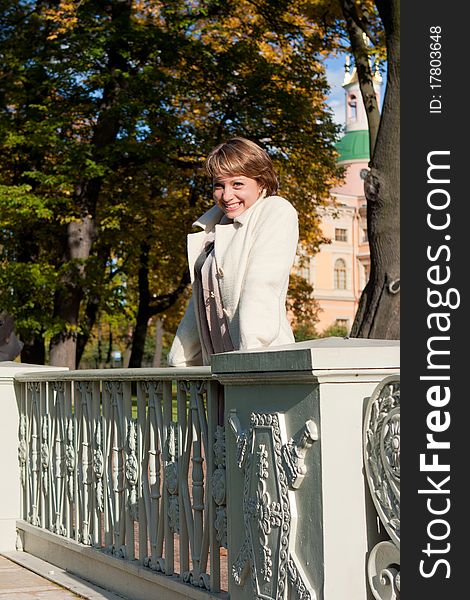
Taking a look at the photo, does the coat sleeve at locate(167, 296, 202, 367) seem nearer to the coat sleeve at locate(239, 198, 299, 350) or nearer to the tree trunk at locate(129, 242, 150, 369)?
the coat sleeve at locate(239, 198, 299, 350)

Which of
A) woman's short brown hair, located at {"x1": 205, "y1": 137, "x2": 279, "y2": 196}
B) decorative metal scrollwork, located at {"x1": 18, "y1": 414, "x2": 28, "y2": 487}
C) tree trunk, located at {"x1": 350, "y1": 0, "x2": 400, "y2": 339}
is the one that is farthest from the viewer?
tree trunk, located at {"x1": 350, "y1": 0, "x2": 400, "y2": 339}

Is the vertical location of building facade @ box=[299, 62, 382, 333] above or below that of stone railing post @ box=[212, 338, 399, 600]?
above

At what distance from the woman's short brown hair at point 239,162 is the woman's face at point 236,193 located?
2cm

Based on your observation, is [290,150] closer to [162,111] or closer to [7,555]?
[162,111]

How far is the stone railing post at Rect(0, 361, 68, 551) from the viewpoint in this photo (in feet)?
24.5

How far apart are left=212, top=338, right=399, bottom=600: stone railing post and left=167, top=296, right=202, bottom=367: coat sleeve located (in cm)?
109

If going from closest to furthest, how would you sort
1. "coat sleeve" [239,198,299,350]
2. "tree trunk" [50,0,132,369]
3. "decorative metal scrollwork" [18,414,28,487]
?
1. "coat sleeve" [239,198,299,350]
2. "decorative metal scrollwork" [18,414,28,487]
3. "tree trunk" [50,0,132,369]

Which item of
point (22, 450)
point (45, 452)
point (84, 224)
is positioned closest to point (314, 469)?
point (45, 452)

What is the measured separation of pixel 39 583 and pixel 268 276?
8.99 feet

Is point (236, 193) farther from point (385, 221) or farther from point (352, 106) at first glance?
point (352, 106)

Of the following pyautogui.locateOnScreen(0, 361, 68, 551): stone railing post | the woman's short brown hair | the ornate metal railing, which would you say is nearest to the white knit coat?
the woman's short brown hair

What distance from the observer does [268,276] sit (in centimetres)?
452

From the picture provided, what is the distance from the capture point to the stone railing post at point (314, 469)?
11.6 ft

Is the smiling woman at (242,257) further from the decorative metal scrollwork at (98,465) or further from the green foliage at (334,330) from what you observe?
the green foliage at (334,330)
